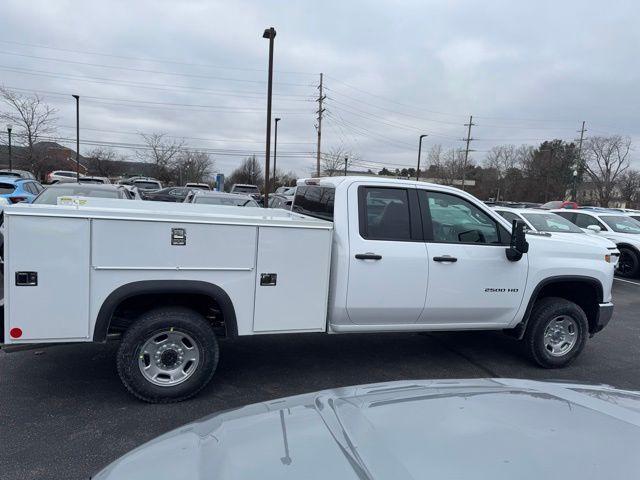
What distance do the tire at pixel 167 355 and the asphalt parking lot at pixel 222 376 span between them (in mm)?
157

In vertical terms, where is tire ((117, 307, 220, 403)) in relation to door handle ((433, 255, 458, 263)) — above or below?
below

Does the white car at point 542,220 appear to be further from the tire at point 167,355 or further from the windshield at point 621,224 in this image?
the tire at point 167,355

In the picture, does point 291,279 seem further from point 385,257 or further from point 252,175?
point 252,175

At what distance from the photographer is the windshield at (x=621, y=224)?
13859mm

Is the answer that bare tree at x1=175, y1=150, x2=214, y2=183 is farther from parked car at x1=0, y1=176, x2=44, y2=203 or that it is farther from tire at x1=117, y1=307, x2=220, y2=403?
tire at x1=117, y1=307, x2=220, y2=403

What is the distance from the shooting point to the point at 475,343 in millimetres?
6473

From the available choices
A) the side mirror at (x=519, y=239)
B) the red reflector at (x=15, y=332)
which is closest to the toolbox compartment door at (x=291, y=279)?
the red reflector at (x=15, y=332)

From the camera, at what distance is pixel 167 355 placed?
415 centimetres

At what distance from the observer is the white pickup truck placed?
3.73 m

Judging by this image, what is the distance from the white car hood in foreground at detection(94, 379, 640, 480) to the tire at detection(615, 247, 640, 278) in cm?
→ 1256

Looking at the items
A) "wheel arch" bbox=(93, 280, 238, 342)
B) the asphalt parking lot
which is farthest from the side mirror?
"wheel arch" bbox=(93, 280, 238, 342)

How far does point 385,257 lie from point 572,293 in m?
A: 2.73

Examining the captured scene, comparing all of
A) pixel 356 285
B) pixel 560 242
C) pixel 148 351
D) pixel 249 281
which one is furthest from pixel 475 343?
pixel 148 351

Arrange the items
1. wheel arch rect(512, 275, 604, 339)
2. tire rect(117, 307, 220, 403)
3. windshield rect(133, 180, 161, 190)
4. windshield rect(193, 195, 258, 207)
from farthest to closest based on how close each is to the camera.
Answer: windshield rect(133, 180, 161, 190) → windshield rect(193, 195, 258, 207) → wheel arch rect(512, 275, 604, 339) → tire rect(117, 307, 220, 403)
